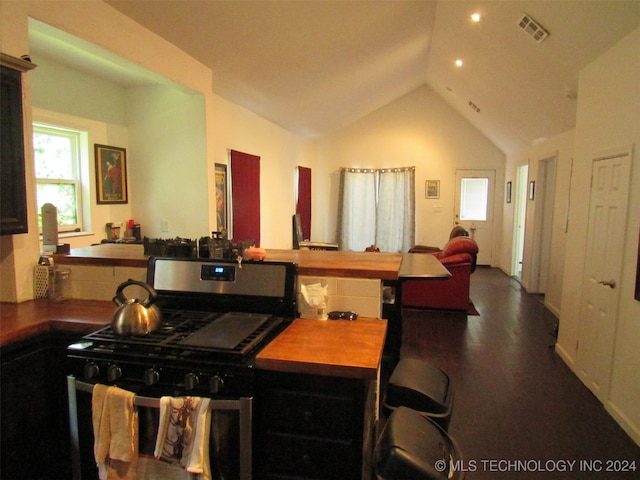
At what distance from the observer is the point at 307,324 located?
64.9 inches

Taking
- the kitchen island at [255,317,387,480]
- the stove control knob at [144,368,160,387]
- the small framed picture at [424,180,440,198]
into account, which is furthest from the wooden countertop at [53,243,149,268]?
the small framed picture at [424,180,440,198]

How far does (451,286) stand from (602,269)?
216 centimetres

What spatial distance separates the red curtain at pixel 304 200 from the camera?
7.19 metres

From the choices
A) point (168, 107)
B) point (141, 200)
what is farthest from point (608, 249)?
point (141, 200)

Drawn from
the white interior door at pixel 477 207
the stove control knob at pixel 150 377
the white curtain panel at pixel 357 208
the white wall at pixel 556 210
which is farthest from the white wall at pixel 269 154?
the white wall at pixel 556 210

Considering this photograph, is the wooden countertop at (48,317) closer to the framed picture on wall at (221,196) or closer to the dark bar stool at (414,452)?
the dark bar stool at (414,452)

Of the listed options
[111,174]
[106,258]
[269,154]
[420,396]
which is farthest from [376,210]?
[420,396]

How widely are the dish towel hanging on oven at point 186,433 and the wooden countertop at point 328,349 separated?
0.25 m

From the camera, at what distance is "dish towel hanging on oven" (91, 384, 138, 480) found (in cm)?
134

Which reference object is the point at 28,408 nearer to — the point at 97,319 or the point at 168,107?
the point at 97,319

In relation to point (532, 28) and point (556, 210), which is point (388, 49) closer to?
point (532, 28)

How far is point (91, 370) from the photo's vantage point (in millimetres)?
1377

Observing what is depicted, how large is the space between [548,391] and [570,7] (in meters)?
2.75

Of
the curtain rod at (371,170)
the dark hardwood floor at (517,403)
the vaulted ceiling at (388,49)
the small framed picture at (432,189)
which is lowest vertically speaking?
the dark hardwood floor at (517,403)
